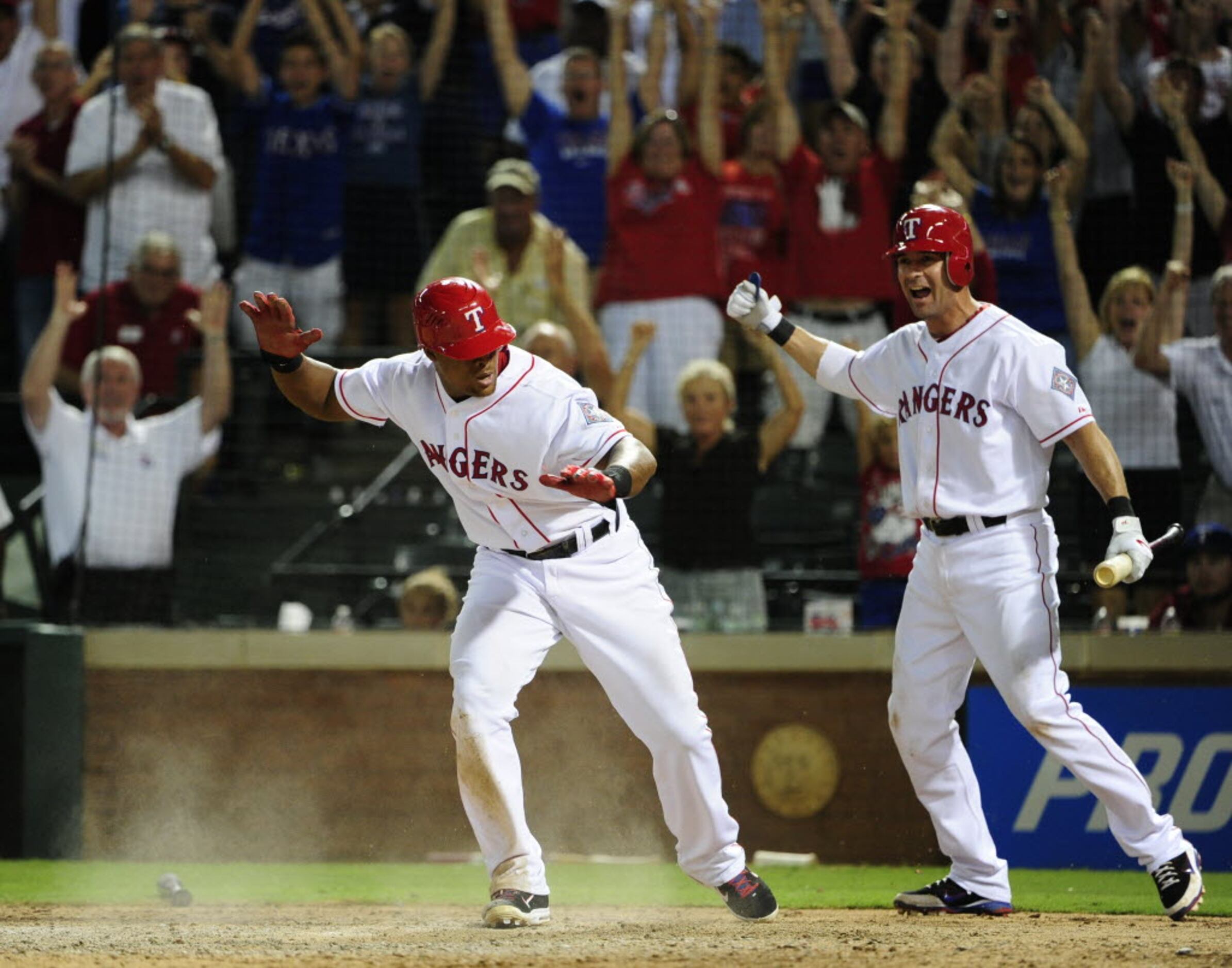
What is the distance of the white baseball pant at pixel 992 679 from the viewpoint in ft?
17.0

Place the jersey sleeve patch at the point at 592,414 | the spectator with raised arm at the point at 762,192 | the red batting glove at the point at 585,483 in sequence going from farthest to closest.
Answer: the spectator with raised arm at the point at 762,192, the jersey sleeve patch at the point at 592,414, the red batting glove at the point at 585,483

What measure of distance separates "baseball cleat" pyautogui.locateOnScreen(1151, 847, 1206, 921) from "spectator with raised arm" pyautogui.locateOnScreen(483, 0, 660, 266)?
4950 mm

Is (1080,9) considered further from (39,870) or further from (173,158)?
(39,870)

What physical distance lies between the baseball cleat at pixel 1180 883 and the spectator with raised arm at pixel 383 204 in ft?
17.4

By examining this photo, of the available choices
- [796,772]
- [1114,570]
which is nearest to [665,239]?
[796,772]

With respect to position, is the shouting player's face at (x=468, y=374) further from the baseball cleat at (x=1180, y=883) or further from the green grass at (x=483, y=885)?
the baseball cleat at (x=1180, y=883)

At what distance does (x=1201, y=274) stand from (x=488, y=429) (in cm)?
443

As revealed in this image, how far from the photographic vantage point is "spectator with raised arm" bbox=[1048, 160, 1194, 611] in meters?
7.61

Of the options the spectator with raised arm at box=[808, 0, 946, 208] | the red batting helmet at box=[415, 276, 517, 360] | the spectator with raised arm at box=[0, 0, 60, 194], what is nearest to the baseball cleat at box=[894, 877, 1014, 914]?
the red batting helmet at box=[415, 276, 517, 360]

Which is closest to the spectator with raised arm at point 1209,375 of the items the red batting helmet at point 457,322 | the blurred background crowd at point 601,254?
the blurred background crowd at point 601,254

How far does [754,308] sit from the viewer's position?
18.9ft

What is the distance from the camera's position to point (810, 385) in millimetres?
8547

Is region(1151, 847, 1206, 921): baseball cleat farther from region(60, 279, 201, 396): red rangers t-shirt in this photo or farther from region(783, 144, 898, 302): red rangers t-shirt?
region(60, 279, 201, 396): red rangers t-shirt

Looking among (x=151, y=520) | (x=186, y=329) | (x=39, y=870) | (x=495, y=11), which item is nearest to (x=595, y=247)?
(x=495, y=11)
